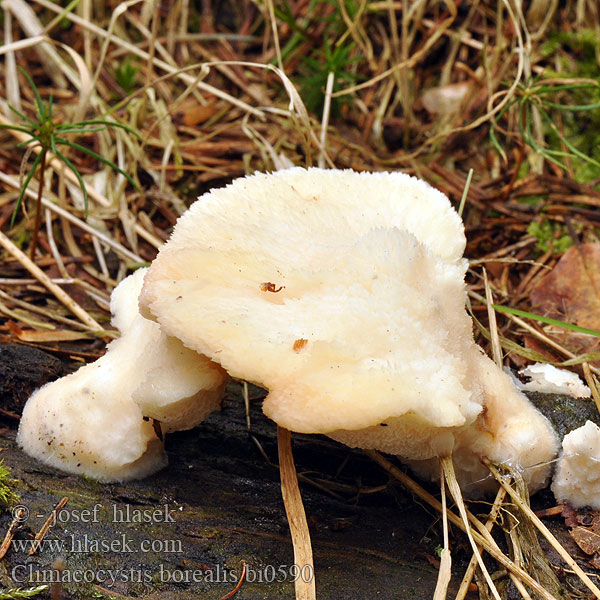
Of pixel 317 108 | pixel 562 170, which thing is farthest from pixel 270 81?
pixel 562 170

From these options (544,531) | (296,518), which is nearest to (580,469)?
(544,531)

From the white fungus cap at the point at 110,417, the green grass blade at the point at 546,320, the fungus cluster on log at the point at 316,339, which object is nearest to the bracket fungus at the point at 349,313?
the fungus cluster on log at the point at 316,339

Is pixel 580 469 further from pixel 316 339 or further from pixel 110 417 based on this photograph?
pixel 110 417

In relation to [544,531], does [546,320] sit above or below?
above

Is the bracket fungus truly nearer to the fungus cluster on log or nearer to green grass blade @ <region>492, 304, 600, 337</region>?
the fungus cluster on log

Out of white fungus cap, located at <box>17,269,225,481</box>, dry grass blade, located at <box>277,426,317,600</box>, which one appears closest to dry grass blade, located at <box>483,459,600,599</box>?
dry grass blade, located at <box>277,426,317,600</box>
